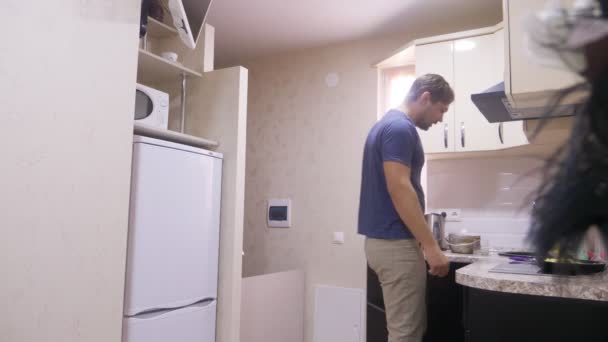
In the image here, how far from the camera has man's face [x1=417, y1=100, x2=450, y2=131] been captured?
2.03m

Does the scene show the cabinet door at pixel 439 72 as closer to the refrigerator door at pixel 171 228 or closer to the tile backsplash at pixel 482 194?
the tile backsplash at pixel 482 194

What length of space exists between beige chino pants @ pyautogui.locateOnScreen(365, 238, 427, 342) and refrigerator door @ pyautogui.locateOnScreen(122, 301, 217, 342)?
101 cm

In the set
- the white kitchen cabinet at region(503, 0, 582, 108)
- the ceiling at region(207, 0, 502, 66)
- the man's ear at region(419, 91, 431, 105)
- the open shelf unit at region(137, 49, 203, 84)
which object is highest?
the ceiling at region(207, 0, 502, 66)

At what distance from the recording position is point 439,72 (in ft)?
9.62

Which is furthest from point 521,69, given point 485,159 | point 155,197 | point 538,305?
point 485,159

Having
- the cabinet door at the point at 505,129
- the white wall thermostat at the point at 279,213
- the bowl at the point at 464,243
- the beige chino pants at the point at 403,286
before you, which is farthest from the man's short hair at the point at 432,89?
the white wall thermostat at the point at 279,213

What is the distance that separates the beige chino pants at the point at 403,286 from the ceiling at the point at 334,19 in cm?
177

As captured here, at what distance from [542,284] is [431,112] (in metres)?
1.06

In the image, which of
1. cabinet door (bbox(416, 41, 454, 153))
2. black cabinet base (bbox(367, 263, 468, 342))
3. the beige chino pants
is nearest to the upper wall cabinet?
cabinet door (bbox(416, 41, 454, 153))

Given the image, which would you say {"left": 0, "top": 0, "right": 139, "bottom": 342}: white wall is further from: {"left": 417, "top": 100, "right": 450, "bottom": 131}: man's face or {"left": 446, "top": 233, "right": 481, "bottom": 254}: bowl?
{"left": 446, "top": 233, "right": 481, "bottom": 254}: bowl

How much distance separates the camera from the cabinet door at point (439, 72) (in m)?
2.88

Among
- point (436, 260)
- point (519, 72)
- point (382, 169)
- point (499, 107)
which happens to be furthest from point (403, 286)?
point (519, 72)

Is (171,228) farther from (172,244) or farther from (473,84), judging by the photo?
(473,84)

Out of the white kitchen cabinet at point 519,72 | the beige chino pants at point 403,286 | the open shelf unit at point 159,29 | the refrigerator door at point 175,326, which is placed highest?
the open shelf unit at point 159,29
